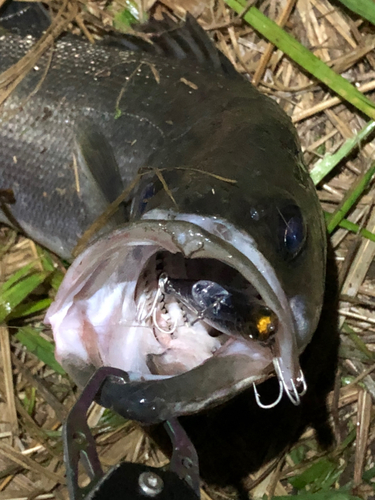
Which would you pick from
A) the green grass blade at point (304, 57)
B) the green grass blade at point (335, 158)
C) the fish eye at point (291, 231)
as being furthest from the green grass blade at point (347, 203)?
the fish eye at point (291, 231)

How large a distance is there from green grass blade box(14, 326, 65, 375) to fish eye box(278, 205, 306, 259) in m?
1.40

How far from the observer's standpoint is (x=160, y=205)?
1.29m

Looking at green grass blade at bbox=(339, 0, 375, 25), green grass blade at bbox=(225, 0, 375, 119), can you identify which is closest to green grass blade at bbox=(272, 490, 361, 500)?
green grass blade at bbox=(225, 0, 375, 119)

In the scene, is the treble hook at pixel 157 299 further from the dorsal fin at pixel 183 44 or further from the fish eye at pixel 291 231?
the dorsal fin at pixel 183 44

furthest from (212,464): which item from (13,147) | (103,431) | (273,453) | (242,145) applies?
(13,147)

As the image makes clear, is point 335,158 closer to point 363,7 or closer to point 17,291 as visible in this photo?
point 363,7

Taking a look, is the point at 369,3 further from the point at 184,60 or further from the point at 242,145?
the point at 242,145

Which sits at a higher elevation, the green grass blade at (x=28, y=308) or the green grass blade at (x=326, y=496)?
the green grass blade at (x=326, y=496)

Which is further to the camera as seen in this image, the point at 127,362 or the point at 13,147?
the point at 13,147

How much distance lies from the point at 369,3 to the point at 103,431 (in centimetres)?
216

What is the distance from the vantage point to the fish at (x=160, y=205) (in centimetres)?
122

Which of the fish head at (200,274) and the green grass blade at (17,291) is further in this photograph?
the green grass blade at (17,291)

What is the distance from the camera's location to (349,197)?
2219 millimetres

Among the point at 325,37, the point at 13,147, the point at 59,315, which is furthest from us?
the point at 325,37
